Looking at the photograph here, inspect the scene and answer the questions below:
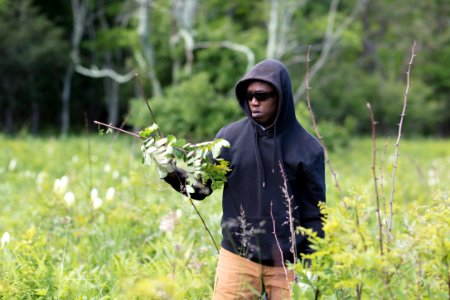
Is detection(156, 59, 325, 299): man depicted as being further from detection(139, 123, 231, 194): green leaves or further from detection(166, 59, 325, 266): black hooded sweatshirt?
detection(139, 123, 231, 194): green leaves

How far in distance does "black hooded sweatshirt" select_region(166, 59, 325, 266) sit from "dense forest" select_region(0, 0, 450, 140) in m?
10.0

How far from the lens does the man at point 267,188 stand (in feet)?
10.4

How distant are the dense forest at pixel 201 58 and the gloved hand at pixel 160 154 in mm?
10292

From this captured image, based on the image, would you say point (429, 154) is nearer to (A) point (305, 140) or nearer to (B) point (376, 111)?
(B) point (376, 111)

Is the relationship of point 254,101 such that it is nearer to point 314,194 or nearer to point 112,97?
point 314,194

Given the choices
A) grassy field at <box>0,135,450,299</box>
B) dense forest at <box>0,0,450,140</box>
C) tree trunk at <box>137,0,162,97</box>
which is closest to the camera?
grassy field at <box>0,135,450,299</box>

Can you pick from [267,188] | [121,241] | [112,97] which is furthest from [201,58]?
[267,188]

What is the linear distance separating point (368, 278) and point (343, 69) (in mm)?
32105

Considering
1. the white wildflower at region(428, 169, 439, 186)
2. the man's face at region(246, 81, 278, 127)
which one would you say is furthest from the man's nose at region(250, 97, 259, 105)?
the white wildflower at region(428, 169, 439, 186)

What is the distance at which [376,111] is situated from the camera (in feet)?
116

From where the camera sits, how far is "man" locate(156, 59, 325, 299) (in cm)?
318

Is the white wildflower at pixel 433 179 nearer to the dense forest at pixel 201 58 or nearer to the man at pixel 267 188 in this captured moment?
the dense forest at pixel 201 58

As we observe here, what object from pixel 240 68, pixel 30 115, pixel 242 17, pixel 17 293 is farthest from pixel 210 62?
pixel 17 293

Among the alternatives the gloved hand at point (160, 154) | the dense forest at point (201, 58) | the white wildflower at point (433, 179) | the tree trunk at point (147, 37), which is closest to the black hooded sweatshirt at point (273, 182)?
the gloved hand at point (160, 154)
